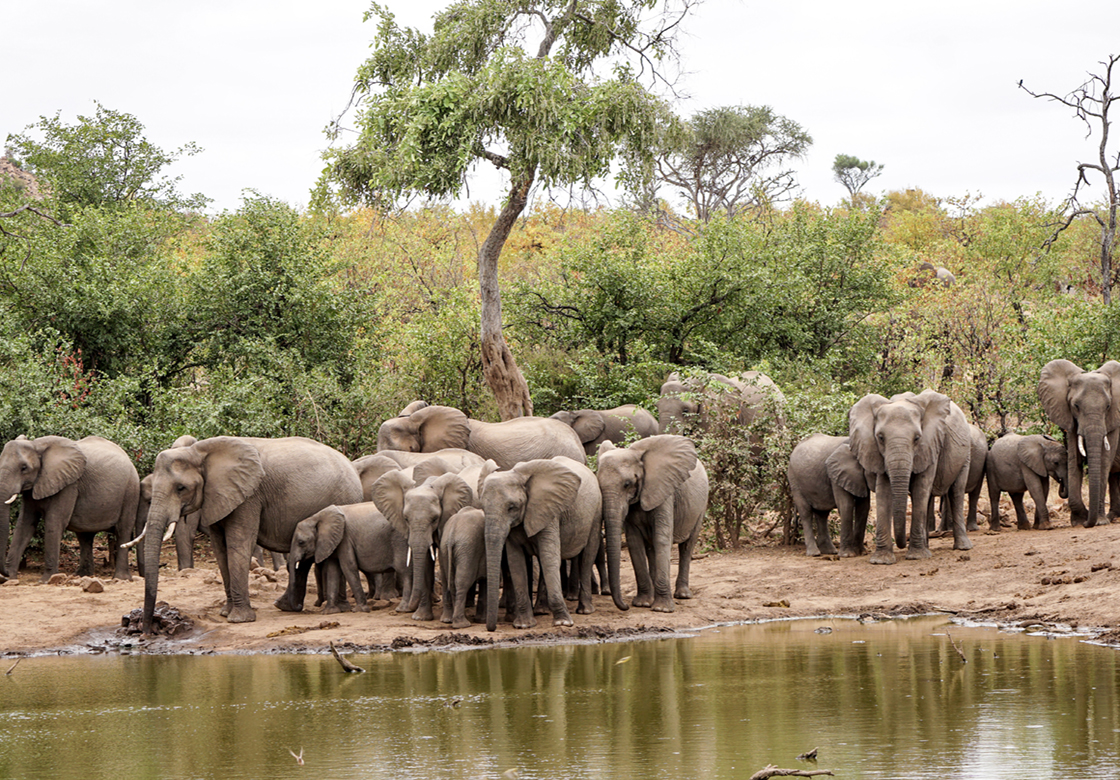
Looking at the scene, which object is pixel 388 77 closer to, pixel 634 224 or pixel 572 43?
pixel 572 43

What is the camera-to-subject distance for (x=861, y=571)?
51.0 feet

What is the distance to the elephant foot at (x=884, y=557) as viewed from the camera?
51.9 ft

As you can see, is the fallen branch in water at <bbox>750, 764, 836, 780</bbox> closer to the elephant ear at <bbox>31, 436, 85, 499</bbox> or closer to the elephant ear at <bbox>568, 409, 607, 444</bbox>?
the elephant ear at <bbox>31, 436, 85, 499</bbox>

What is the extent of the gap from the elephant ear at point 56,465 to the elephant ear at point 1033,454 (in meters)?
13.0

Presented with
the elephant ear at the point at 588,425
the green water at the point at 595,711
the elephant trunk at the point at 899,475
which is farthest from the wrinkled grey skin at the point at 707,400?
the green water at the point at 595,711

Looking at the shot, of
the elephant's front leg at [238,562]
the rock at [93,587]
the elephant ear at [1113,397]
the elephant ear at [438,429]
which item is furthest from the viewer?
the elephant ear at [1113,397]

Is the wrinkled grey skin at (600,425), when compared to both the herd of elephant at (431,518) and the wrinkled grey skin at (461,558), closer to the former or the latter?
the herd of elephant at (431,518)

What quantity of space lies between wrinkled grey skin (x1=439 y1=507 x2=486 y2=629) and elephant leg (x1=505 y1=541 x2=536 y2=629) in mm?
301

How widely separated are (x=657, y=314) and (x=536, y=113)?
17.1ft

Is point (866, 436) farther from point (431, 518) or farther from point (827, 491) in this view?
point (431, 518)

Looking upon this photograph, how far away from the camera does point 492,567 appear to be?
12047mm

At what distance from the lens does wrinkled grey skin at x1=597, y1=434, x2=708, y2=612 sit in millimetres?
13172

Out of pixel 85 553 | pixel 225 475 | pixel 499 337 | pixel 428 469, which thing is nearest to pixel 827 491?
pixel 428 469

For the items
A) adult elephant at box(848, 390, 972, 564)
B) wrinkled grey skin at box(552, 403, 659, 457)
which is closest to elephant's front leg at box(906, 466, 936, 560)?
adult elephant at box(848, 390, 972, 564)
